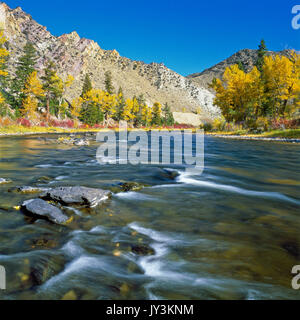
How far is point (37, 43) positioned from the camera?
103m

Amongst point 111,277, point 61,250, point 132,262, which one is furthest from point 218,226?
point 61,250

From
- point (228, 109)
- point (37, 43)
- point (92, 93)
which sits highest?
point (37, 43)

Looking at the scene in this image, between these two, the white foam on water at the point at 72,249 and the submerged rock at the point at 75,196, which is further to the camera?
the submerged rock at the point at 75,196

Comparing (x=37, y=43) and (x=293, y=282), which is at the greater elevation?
(x=37, y=43)

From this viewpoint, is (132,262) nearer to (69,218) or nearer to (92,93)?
(69,218)

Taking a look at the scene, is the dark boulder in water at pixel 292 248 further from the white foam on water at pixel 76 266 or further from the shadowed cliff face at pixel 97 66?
the shadowed cliff face at pixel 97 66

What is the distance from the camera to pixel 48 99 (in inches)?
1789

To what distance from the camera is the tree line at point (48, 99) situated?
3944 cm

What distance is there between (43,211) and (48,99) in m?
47.5

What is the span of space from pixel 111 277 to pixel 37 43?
4935 inches

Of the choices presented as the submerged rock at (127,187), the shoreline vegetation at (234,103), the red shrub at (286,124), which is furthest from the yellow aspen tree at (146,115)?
the submerged rock at (127,187)

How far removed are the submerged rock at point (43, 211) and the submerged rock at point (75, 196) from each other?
32 centimetres

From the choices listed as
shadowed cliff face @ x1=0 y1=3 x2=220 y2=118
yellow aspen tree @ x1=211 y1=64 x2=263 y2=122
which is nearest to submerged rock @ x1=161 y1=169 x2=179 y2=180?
yellow aspen tree @ x1=211 y1=64 x2=263 y2=122

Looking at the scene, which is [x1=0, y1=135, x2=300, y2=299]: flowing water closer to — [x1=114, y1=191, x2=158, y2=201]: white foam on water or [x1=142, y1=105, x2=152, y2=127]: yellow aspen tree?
[x1=114, y1=191, x2=158, y2=201]: white foam on water
